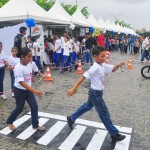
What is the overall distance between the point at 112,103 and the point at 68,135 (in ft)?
8.64

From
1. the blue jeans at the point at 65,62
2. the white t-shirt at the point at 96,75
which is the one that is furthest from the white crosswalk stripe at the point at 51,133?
the blue jeans at the point at 65,62

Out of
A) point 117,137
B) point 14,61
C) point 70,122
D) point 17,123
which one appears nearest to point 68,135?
point 70,122

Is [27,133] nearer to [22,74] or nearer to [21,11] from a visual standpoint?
[22,74]

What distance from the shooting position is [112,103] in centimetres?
758

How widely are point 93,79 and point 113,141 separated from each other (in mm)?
1137

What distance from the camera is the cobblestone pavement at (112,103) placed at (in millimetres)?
4970

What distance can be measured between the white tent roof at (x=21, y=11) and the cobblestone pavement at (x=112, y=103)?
3.83 metres

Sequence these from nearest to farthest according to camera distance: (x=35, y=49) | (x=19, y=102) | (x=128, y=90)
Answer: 1. (x=19, y=102)
2. (x=128, y=90)
3. (x=35, y=49)

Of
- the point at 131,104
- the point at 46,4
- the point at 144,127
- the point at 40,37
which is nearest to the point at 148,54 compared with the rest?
the point at 40,37

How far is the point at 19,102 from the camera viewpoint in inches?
205

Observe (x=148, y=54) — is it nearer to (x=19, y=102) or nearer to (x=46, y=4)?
(x=19, y=102)

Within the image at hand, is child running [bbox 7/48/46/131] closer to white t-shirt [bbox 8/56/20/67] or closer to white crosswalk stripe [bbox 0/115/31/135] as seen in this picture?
white crosswalk stripe [bbox 0/115/31/135]


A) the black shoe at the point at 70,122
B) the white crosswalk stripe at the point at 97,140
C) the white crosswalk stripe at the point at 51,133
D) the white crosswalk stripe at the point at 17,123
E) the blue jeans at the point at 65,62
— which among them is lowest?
the white crosswalk stripe at the point at 97,140

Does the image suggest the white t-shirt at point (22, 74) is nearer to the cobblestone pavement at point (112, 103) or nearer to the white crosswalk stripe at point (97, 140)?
the cobblestone pavement at point (112, 103)
